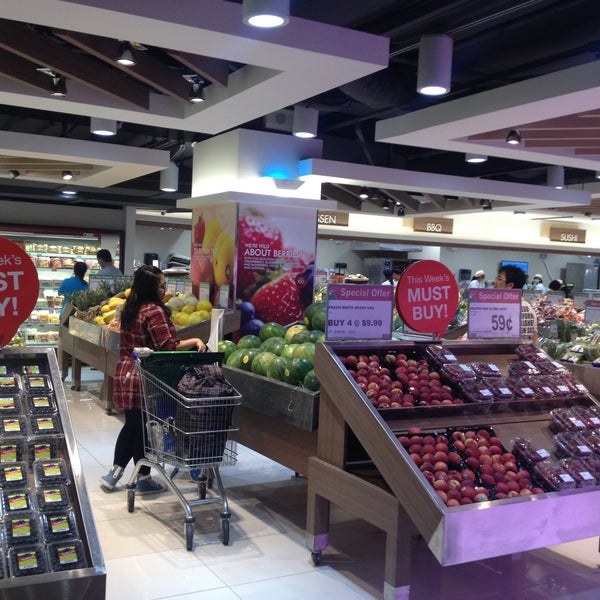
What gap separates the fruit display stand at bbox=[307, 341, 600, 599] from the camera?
301 centimetres

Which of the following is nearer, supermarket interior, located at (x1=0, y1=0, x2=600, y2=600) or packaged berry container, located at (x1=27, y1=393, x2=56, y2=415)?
packaged berry container, located at (x1=27, y1=393, x2=56, y2=415)

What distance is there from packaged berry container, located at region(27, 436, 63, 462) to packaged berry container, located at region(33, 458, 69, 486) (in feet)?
0.13

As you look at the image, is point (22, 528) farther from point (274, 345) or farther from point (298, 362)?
point (274, 345)

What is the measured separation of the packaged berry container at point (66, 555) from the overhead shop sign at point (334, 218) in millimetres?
12133

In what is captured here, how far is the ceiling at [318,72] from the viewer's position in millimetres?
4395

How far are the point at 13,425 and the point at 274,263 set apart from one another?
570 cm

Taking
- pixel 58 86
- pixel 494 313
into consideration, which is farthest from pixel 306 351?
pixel 58 86

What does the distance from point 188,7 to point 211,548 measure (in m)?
3.21

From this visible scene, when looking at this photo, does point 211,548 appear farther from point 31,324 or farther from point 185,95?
point 31,324

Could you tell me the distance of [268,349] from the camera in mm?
5000

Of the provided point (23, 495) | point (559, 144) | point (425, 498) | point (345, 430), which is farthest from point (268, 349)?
point (559, 144)

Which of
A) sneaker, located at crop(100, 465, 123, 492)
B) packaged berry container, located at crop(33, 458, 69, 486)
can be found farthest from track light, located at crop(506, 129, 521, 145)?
packaged berry container, located at crop(33, 458, 69, 486)

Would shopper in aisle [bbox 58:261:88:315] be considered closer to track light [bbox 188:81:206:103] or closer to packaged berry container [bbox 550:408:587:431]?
track light [bbox 188:81:206:103]

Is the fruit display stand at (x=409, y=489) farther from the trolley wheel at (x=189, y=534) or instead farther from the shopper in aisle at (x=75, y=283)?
the shopper in aisle at (x=75, y=283)
